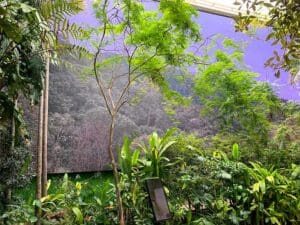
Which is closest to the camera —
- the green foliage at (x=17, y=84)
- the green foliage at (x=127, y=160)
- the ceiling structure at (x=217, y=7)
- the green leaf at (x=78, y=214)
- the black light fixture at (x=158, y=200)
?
the green foliage at (x=17, y=84)

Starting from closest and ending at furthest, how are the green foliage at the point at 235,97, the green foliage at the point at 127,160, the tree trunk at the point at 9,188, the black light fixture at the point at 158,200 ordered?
the tree trunk at the point at 9,188 < the black light fixture at the point at 158,200 < the green foliage at the point at 127,160 < the green foliage at the point at 235,97

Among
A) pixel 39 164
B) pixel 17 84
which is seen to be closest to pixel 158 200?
pixel 39 164

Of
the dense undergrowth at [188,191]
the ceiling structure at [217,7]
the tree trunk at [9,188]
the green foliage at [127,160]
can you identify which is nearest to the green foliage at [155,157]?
the dense undergrowth at [188,191]

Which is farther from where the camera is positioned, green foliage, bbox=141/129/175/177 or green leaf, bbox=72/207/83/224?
green foliage, bbox=141/129/175/177

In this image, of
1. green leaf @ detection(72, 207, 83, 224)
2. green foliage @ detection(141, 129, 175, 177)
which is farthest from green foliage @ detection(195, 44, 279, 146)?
green leaf @ detection(72, 207, 83, 224)

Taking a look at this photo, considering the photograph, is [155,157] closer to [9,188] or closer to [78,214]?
[78,214]

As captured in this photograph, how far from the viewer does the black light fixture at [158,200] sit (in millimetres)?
3305

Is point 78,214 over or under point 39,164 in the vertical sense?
under

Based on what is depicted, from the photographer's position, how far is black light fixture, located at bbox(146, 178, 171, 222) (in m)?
3.30

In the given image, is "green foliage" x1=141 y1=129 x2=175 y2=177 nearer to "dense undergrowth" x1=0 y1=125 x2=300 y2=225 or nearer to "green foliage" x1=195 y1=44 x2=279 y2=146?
"dense undergrowth" x1=0 y1=125 x2=300 y2=225

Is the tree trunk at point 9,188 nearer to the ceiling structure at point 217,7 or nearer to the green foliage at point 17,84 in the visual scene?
the green foliage at point 17,84

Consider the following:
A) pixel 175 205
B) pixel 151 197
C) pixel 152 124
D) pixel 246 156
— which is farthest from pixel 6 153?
pixel 246 156

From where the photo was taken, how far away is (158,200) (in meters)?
3.36

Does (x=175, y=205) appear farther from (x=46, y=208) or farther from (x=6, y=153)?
(x=6, y=153)
